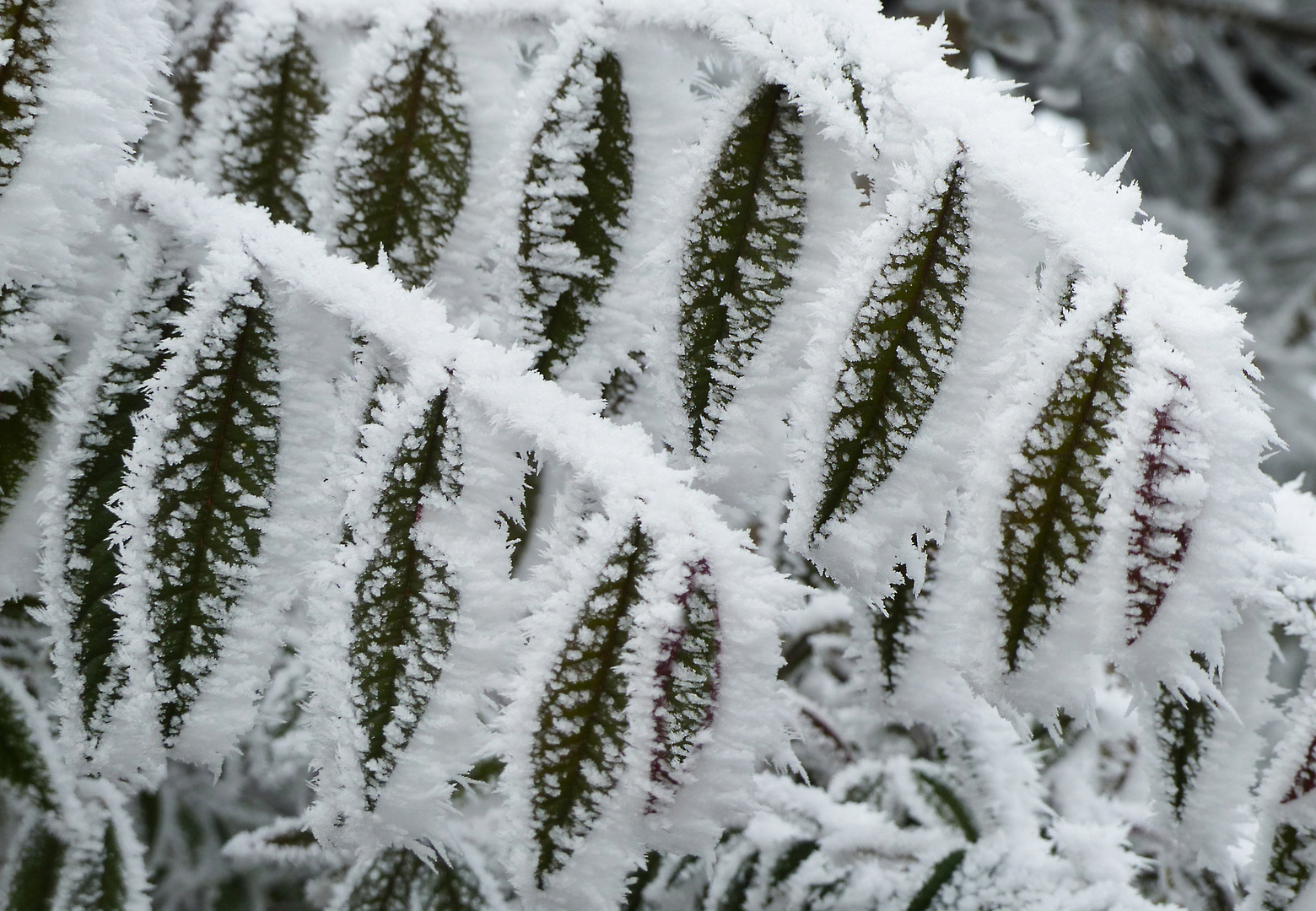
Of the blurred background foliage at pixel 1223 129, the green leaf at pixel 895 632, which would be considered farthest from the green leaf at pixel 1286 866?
the blurred background foliage at pixel 1223 129

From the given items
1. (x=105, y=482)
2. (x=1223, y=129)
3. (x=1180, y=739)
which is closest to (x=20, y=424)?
(x=105, y=482)

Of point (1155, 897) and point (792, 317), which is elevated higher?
point (792, 317)

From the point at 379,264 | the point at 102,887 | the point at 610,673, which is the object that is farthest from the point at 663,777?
the point at 102,887

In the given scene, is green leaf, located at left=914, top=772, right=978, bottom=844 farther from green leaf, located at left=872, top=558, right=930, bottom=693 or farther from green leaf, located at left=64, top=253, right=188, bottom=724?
green leaf, located at left=64, top=253, right=188, bottom=724

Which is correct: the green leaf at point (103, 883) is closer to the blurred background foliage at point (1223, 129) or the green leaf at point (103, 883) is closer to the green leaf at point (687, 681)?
the green leaf at point (687, 681)

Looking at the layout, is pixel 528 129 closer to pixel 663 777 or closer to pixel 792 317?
pixel 792 317

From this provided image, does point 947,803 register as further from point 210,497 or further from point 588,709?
point 210,497

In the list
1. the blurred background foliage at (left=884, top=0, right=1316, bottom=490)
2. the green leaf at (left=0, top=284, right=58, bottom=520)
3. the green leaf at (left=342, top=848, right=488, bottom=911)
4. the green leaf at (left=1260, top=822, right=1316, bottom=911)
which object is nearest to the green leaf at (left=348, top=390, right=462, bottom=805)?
the green leaf at (left=0, top=284, right=58, bottom=520)
